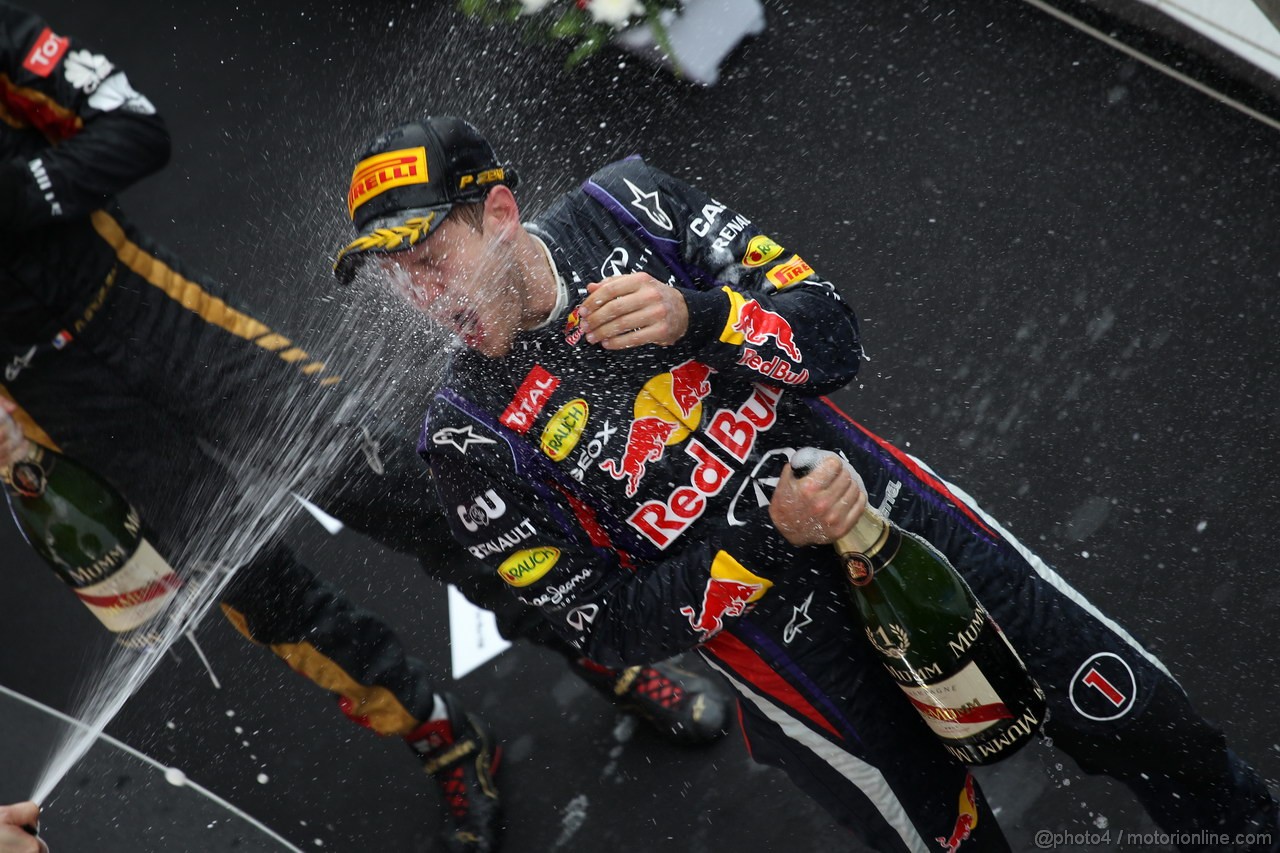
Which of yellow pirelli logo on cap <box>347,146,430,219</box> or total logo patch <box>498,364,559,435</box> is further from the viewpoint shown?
total logo patch <box>498,364,559,435</box>

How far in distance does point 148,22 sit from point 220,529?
3376mm

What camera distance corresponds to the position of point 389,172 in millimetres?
1997

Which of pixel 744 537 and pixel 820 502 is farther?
pixel 744 537

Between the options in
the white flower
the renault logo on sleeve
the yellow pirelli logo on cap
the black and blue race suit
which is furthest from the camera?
the white flower

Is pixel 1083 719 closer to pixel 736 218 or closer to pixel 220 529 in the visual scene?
pixel 736 218

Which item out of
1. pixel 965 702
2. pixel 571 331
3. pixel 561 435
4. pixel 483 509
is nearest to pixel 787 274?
pixel 571 331

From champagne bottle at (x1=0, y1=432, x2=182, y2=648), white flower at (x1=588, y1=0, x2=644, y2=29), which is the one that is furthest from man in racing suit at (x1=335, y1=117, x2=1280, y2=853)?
white flower at (x1=588, y1=0, x2=644, y2=29)

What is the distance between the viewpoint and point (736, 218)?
2.36m

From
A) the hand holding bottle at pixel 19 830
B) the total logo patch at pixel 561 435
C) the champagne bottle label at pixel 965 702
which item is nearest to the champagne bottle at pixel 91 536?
the hand holding bottle at pixel 19 830

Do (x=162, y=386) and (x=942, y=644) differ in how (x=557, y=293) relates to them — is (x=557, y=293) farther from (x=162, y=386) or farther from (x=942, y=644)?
(x=162, y=386)

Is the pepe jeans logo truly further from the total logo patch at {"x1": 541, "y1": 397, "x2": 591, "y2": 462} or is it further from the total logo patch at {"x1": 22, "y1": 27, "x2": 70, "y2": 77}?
the total logo patch at {"x1": 22, "y1": 27, "x2": 70, "y2": 77}

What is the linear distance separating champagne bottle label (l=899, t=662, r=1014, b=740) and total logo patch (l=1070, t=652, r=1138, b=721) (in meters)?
0.18

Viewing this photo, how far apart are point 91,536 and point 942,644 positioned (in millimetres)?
2100

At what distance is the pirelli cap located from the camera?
196cm
